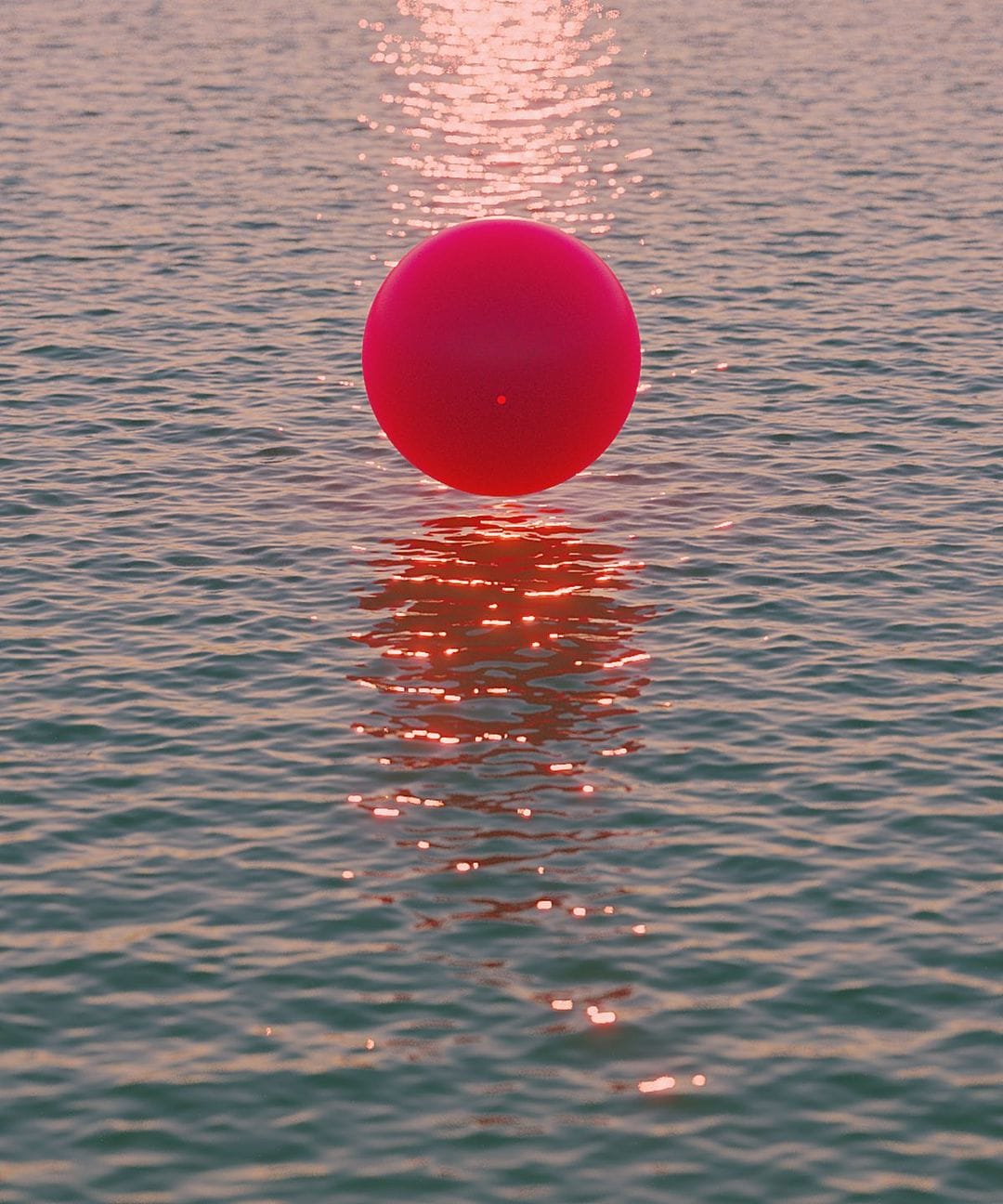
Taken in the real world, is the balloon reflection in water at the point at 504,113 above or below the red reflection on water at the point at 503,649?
above

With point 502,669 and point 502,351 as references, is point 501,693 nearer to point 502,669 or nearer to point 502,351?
point 502,669

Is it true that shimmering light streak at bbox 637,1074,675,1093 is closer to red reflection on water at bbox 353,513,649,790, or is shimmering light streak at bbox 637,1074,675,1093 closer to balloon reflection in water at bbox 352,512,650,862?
balloon reflection in water at bbox 352,512,650,862

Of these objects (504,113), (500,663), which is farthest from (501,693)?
(504,113)

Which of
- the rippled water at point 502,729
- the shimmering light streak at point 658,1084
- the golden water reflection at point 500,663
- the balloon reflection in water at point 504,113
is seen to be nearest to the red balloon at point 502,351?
the golden water reflection at point 500,663

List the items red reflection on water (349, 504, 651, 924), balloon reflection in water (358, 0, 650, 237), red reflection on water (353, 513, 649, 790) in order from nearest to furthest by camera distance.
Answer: red reflection on water (349, 504, 651, 924)
red reflection on water (353, 513, 649, 790)
balloon reflection in water (358, 0, 650, 237)

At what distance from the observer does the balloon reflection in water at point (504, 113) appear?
38656 mm

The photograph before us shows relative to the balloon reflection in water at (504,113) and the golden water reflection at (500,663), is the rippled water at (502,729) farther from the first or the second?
the balloon reflection in water at (504,113)

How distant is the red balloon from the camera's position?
69.3 ft

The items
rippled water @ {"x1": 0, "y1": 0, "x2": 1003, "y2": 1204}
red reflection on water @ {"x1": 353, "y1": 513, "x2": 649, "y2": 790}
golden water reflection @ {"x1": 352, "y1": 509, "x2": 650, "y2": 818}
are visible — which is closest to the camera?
rippled water @ {"x1": 0, "y1": 0, "x2": 1003, "y2": 1204}

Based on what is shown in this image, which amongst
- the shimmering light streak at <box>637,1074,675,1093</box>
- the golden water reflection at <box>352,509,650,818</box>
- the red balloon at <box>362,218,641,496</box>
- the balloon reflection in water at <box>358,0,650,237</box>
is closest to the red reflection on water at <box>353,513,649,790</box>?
the golden water reflection at <box>352,509,650,818</box>

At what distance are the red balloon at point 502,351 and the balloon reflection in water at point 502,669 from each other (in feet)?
3.97

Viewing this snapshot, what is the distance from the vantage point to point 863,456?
25.6 metres

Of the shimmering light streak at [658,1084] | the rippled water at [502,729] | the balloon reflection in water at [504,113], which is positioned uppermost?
the balloon reflection in water at [504,113]

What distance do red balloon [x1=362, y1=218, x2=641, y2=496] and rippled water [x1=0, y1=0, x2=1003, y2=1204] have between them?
1498mm
